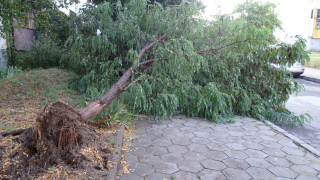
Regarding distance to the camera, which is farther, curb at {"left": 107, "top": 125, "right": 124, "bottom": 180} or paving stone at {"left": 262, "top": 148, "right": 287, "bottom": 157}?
paving stone at {"left": 262, "top": 148, "right": 287, "bottom": 157}

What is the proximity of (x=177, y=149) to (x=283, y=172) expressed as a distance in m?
1.44

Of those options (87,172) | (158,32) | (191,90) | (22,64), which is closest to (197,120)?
(191,90)

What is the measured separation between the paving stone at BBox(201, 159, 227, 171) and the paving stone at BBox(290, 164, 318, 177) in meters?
0.92

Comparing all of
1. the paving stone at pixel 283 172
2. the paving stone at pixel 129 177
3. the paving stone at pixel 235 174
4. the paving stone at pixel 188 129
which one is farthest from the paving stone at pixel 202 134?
the paving stone at pixel 129 177

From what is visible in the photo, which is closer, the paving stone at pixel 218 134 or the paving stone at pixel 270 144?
the paving stone at pixel 270 144

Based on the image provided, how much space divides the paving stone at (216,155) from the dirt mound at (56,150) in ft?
4.59

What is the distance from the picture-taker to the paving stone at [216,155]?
360cm

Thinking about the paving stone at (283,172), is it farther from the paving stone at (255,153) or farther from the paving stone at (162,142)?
the paving stone at (162,142)

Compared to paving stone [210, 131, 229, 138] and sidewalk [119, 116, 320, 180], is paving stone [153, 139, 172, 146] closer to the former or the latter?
sidewalk [119, 116, 320, 180]

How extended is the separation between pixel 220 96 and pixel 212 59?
1014 millimetres

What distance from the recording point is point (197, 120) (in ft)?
18.0

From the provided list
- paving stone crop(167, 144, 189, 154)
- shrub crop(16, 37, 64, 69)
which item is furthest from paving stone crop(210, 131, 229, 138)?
shrub crop(16, 37, 64, 69)

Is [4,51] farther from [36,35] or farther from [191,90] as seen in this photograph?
[191,90]

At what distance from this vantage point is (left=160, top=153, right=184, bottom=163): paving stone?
349cm
